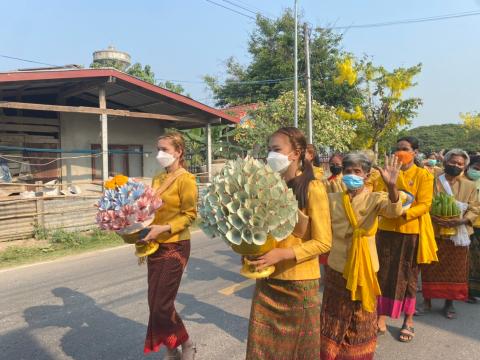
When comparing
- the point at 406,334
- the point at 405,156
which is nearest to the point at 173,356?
the point at 406,334

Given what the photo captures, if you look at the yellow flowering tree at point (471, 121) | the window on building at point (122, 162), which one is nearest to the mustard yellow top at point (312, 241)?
the window on building at point (122, 162)

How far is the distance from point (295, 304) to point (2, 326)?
3.46 metres

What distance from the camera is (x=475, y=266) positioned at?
15.7 feet

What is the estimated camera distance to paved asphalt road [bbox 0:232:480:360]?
3.61m

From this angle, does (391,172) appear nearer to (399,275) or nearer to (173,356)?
(399,275)

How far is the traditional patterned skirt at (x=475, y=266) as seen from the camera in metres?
4.77

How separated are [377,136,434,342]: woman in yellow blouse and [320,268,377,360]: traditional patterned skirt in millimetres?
845

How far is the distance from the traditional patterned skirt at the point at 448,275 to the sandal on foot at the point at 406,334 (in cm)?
82

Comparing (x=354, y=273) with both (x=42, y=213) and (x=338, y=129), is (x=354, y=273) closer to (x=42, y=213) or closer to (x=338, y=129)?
(x=42, y=213)

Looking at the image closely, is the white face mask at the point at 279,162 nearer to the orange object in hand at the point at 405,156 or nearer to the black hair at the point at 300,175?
the black hair at the point at 300,175

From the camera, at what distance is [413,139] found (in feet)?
12.8

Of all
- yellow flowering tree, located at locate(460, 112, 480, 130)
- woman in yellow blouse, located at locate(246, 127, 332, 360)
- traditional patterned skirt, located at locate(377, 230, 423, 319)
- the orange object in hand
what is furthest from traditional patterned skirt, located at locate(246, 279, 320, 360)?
yellow flowering tree, located at locate(460, 112, 480, 130)

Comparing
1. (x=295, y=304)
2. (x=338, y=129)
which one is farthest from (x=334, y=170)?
(x=338, y=129)

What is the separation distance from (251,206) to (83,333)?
9.72ft
